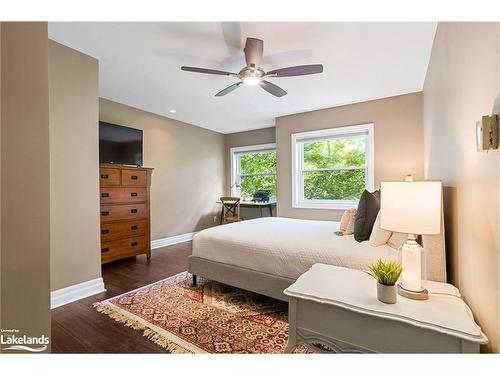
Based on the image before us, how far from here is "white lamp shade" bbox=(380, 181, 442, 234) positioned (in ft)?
3.26

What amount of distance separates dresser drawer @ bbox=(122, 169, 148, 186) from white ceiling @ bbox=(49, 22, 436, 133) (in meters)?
1.11

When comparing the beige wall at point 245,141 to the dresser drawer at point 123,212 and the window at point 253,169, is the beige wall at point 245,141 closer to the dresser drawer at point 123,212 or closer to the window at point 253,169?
the window at point 253,169

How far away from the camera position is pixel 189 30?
1934 millimetres

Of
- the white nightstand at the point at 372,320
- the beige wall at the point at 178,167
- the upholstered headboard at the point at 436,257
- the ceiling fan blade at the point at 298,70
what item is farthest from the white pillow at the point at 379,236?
the beige wall at the point at 178,167

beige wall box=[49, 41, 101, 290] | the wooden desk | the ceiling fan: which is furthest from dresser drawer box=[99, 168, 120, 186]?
the wooden desk

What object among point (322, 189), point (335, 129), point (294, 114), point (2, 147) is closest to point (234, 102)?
point (294, 114)

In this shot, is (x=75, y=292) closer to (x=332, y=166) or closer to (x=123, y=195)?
(x=123, y=195)

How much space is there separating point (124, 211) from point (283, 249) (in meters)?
2.39

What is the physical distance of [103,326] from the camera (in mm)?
1782

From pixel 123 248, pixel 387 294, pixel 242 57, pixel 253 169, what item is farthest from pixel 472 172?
pixel 253 169

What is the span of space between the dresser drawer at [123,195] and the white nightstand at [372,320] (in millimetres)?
2774
